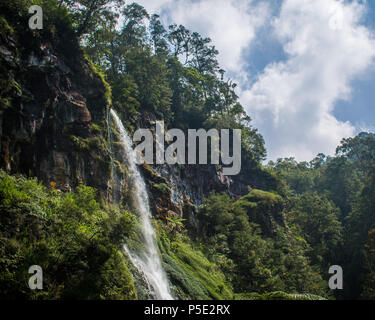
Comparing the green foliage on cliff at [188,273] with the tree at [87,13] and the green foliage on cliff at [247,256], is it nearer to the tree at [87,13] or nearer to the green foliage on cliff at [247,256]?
the green foliage on cliff at [247,256]

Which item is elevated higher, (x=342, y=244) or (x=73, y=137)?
(x=73, y=137)

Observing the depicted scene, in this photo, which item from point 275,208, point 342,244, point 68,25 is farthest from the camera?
point 342,244

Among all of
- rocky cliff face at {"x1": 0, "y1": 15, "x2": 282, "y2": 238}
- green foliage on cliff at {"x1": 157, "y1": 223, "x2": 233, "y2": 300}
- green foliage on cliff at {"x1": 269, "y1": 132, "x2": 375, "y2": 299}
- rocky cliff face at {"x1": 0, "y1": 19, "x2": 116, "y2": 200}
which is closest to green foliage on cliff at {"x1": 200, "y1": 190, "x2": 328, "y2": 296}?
green foliage on cliff at {"x1": 157, "y1": 223, "x2": 233, "y2": 300}

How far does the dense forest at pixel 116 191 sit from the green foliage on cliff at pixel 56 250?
0.03 m

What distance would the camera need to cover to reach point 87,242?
7.80 m

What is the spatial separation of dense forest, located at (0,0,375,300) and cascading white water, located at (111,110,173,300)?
613 millimetres

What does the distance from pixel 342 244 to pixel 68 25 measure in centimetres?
3787

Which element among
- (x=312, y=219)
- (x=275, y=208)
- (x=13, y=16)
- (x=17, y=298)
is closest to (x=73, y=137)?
(x=13, y=16)

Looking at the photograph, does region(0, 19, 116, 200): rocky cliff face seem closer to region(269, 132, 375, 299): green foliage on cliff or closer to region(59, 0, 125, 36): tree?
region(59, 0, 125, 36): tree

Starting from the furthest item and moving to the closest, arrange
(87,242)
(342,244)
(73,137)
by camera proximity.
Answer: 1. (342,244)
2. (73,137)
3. (87,242)

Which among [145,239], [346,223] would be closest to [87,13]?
[145,239]
